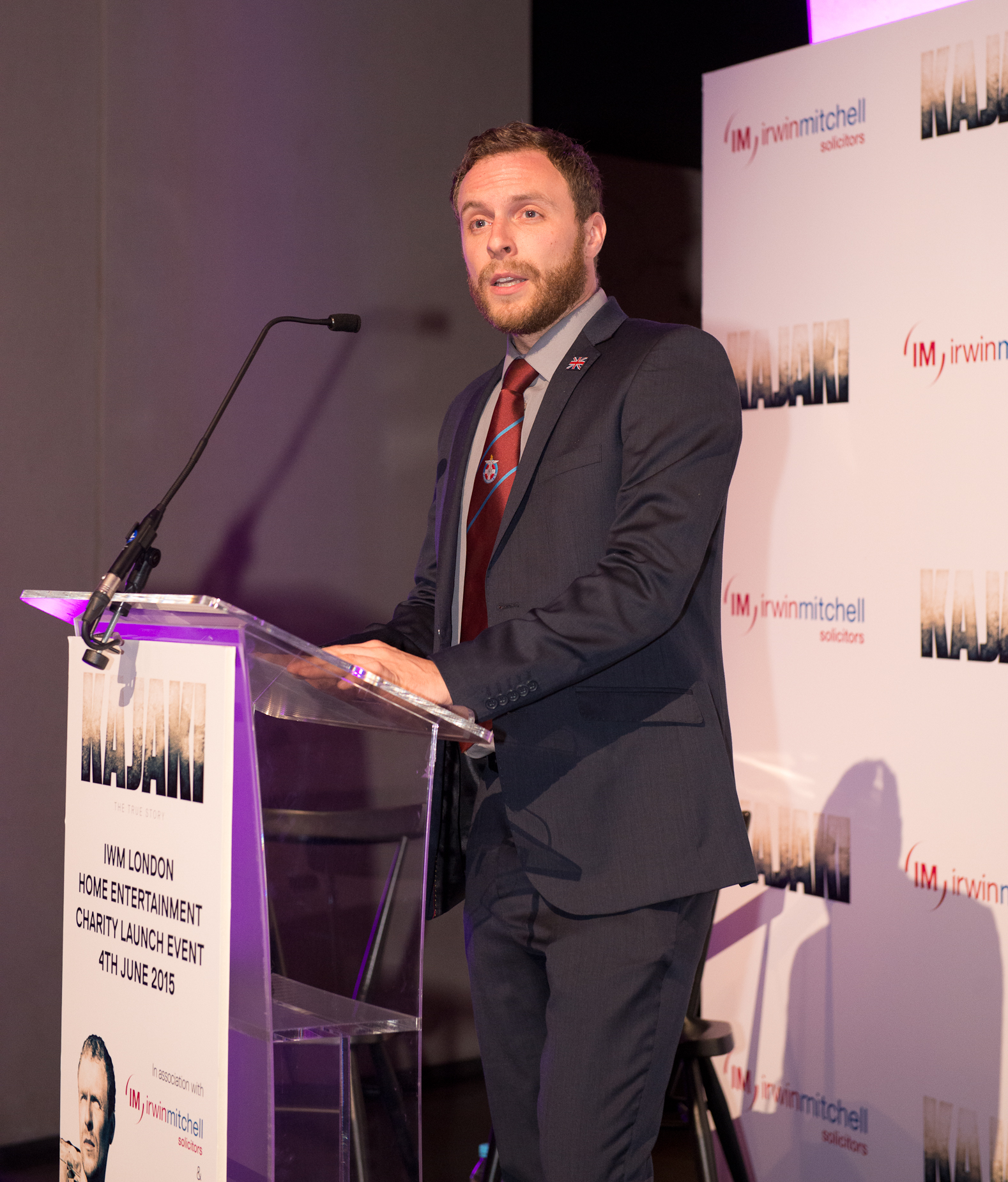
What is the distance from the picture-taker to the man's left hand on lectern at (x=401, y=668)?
5.11ft

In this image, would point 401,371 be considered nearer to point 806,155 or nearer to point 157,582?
point 157,582

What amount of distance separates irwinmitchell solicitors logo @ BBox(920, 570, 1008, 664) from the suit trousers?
1.06 m

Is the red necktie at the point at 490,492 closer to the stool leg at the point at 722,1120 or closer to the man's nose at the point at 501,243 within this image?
the man's nose at the point at 501,243

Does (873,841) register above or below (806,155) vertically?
below

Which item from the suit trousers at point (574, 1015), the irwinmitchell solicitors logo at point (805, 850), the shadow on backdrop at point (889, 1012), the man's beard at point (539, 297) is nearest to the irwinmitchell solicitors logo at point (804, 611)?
the shadow on backdrop at point (889, 1012)

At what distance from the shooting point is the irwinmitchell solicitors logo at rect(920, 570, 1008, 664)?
264cm

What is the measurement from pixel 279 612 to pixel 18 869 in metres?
1.03

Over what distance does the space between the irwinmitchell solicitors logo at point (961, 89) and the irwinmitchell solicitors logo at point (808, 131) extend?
16 cm

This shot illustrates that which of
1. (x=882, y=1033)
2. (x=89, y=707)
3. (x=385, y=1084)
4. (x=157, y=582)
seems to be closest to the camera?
(x=385, y=1084)

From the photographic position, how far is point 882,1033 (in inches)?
111

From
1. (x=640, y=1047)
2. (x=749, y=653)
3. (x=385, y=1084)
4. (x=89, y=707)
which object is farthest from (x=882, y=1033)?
(x=89, y=707)

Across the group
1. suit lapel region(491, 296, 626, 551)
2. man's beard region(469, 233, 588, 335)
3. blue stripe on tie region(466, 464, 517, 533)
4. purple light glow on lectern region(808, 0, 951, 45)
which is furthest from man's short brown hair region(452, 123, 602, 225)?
purple light glow on lectern region(808, 0, 951, 45)

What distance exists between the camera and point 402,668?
5.29 feet

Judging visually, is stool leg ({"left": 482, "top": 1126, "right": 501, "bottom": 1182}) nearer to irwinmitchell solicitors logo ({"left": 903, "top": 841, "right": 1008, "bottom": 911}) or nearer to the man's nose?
irwinmitchell solicitors logo ({"left": 903, "top": 841, "right": 1008, "bottom": 911})
